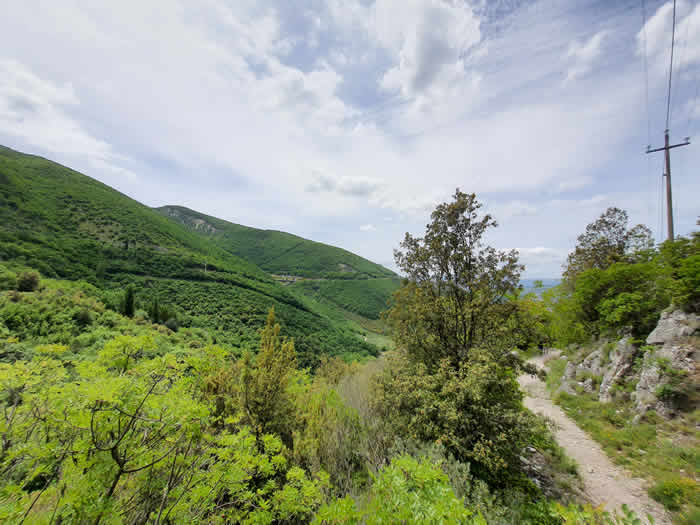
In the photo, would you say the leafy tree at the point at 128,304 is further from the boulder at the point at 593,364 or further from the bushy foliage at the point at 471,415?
the boulder at the point at 593,364

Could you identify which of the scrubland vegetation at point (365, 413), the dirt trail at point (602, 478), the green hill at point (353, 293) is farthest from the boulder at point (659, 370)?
the green hill at point (353, 293)

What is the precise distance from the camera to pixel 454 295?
8.46 metres

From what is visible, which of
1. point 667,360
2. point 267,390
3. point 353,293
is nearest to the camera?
point 267,390

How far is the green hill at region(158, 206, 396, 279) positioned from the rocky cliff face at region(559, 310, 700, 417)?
10553cm

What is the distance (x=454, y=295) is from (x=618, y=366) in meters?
8.97

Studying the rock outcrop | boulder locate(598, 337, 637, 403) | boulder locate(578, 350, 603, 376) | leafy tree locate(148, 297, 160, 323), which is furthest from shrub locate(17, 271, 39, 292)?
boulder locate(578, 350, 603, 376)

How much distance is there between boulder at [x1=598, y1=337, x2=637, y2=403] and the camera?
10.2 meters

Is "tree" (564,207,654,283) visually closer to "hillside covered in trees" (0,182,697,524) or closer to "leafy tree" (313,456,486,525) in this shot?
"hillside covered in trees" (0,182,697,524)

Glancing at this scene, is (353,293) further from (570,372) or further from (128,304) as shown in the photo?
(570,372)

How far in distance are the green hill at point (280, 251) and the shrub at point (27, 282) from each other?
96373 millimetres

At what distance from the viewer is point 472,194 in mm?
8258

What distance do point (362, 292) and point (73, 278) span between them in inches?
3202

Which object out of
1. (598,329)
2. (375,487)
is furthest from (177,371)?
(598,329)

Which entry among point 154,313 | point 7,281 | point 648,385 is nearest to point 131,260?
point 154,313
